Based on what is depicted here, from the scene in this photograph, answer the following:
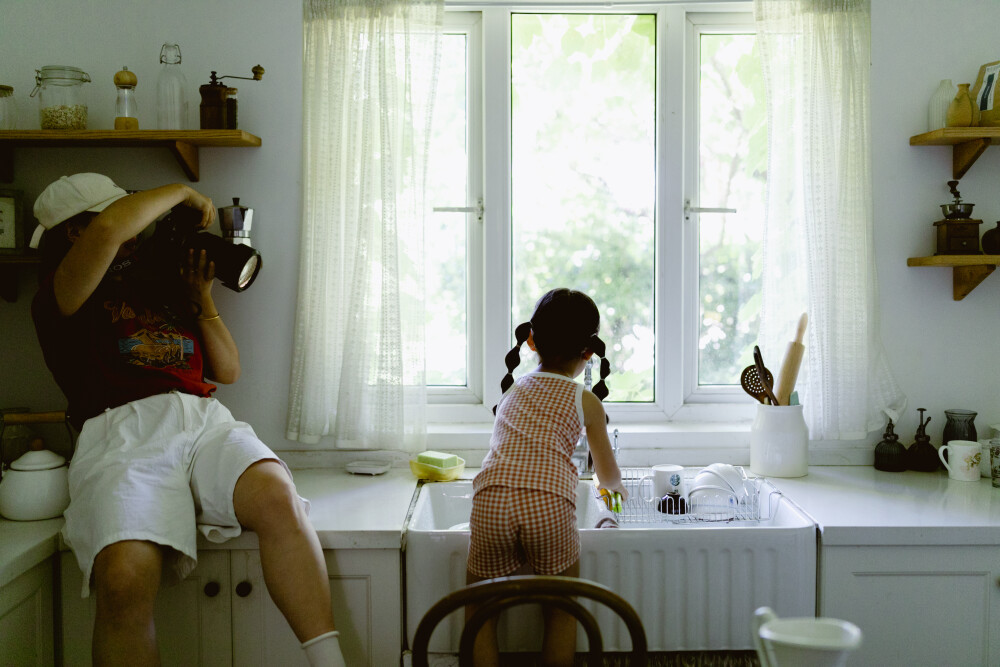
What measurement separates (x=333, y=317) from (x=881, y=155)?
157 cm

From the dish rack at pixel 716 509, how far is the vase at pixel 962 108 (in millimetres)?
1068

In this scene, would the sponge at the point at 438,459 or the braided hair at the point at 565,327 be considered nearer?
the braided hair at the point at 565,327

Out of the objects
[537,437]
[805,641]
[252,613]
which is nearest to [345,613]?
[252,613]

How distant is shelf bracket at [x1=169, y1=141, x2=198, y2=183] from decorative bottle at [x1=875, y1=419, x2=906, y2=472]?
6.58 feet

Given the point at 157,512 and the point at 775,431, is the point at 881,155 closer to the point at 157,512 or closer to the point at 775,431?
the point at 775,431

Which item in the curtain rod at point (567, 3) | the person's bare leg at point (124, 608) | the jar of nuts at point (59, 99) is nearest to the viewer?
the person's bare leg at point (124, 608)

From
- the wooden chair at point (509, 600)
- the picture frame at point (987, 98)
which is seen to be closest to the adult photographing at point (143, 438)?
the wooden chair at point (509, 600)

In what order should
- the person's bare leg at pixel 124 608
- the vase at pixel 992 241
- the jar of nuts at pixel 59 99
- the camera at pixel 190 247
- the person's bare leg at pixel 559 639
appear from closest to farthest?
1. the person's bare leg at pixel 124 608
2. the person's bare leg at pixel 559 639
3. the camera at pixel 190 247
4. the jar of nuts at pixel 59 99
5. the vase at pixel 992 241

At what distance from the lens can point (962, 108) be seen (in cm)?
202

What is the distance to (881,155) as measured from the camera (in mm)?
2145

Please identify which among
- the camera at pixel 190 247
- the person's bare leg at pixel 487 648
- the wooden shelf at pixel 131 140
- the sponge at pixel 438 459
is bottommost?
the person's bare leg at pixel 487 648

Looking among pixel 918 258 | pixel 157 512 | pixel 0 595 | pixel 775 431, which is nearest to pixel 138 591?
pixel 157 512

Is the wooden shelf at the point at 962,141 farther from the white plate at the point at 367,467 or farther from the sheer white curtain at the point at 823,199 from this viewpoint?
the white plate at the point at 367,467

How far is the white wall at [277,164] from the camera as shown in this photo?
209 centimetres
